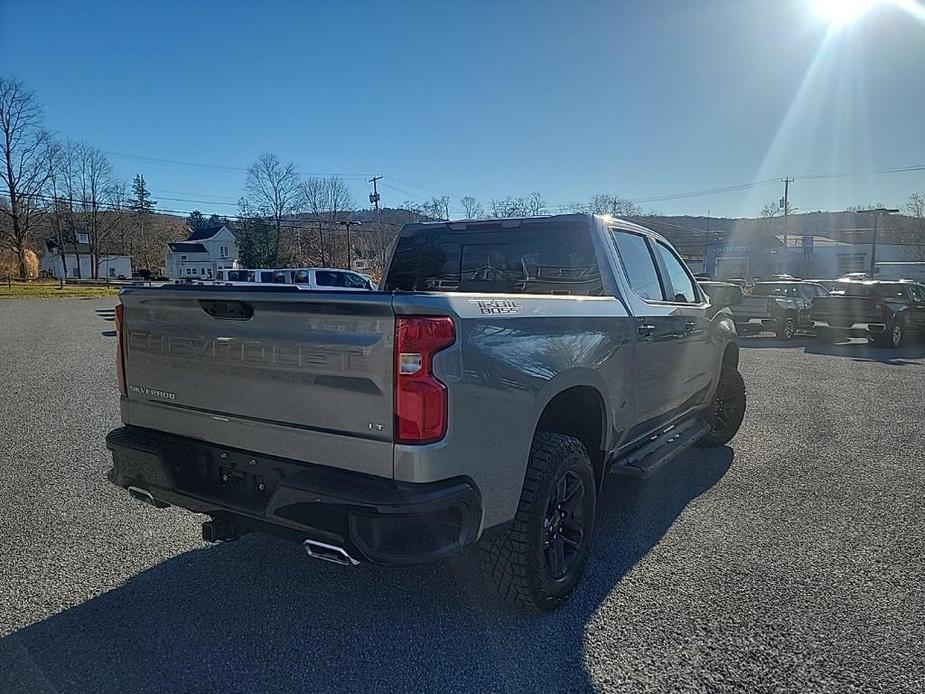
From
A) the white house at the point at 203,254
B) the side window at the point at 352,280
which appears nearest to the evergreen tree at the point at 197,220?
the white house at the point at 203,254

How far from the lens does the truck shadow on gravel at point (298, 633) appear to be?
245 cm

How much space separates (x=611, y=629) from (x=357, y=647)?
115 cm

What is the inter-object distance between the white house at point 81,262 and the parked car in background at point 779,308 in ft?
262

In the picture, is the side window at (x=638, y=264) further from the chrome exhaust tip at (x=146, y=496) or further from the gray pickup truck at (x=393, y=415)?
the chrome exhaust tip at (x=146, y=496)

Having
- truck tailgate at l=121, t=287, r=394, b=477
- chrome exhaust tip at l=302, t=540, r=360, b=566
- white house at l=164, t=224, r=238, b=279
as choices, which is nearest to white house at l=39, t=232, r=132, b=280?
white house at l=164, t=224, r=238, b=279

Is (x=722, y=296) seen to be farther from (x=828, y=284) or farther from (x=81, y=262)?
(x=81, y=262)

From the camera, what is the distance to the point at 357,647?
267cm

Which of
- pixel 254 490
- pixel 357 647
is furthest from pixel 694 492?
pixel 254 490

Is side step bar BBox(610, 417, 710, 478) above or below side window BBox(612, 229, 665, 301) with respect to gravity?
below

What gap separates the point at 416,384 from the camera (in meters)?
2.24

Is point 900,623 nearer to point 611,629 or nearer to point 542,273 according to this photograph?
point 611,629

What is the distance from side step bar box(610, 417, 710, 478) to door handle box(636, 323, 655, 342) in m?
0.76

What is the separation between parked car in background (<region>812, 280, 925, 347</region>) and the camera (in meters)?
15.5

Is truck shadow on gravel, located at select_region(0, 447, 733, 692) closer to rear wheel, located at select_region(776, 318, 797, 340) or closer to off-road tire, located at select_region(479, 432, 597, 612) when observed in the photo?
off-road tire, located at select_region(479, 432, 597, 612)
